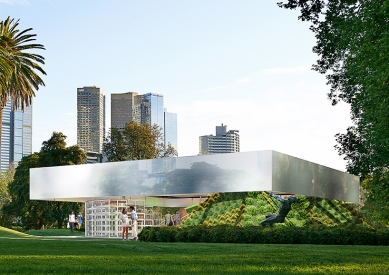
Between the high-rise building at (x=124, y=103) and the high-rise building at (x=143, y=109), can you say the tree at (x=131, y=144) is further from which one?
the high-rise building at (x=124, y=103)

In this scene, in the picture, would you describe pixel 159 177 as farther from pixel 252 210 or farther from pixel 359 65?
pixel 359 65

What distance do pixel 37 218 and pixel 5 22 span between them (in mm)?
28840

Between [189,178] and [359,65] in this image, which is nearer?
[359,65]

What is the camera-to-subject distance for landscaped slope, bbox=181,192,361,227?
35750 mm

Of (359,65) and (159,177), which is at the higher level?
(359,65)

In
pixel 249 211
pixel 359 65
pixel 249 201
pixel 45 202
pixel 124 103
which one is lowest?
pixel 45 202

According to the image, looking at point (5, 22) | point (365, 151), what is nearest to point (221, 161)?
point (365, 151)

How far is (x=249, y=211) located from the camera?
36.0 m

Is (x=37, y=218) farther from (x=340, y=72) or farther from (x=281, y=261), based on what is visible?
(x=281, y=261)

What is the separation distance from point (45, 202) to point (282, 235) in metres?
45.0

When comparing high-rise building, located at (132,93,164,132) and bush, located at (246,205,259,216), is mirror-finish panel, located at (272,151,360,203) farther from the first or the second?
high-rise building, located at (132,93,164,132)

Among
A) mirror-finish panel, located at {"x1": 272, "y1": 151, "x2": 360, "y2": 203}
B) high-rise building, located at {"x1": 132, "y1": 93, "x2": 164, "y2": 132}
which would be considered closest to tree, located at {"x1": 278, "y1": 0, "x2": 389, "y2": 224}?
mirror-finish panel, located at {"x1": 272, "y1": 151, "x2": 360, "y2": 203}

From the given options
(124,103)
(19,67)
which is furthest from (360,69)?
(124,103)

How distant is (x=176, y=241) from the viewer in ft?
95.1
